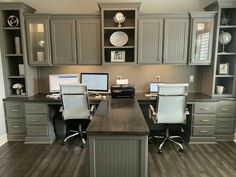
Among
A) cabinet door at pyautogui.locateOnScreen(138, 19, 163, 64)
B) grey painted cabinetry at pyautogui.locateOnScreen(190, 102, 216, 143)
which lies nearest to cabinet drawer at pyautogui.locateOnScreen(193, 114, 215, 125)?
grey painted cabinetry at pyautogui.locateOnScreen(190, 102, 216, 143)

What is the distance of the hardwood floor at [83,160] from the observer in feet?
8.09

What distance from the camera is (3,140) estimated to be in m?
3.33

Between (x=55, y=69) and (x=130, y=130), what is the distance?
2.59 metres

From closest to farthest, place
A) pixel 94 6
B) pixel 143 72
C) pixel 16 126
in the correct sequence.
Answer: pixel 16 126 → pixel 94 6 → pixel 143 72

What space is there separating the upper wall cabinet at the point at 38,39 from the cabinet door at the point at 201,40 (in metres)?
2.60

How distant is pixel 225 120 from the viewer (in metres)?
3.35

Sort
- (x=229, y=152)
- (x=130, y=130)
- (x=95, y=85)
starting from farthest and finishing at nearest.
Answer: (x=95, y=85), (x=229, y=152), (x=130, y=130)

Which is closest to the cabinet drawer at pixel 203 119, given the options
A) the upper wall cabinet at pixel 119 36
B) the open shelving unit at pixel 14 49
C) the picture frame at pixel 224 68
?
the picture frame at pixel 224 68

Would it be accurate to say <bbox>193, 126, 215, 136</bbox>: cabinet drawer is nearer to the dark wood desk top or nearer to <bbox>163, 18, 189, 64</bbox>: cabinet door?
<bbox>163, 18, 189, 64</bbox>: cabinet door

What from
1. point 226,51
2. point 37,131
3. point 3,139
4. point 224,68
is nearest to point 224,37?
point 226,51

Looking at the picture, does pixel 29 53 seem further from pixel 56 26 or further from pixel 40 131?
pixel 40 131

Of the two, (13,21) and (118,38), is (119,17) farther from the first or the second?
(13,21)

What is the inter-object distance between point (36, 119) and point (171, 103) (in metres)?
2.32

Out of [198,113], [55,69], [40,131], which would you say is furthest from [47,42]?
[198,113]
